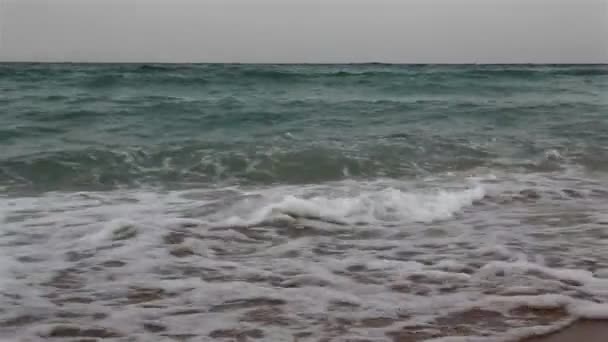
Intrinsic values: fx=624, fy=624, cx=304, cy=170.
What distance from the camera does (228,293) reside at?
2.65 m

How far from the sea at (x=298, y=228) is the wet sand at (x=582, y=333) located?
1.8 inches

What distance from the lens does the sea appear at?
239cm

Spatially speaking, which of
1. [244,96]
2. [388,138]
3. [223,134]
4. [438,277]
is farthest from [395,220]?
[244,96]

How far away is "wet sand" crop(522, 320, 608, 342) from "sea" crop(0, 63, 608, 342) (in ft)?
0.15

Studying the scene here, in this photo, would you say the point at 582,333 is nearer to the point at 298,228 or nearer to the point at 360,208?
the point at 298,228

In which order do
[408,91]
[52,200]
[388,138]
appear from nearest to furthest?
[52,200]
[388,138]
[408,91]

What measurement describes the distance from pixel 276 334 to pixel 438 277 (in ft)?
2.99

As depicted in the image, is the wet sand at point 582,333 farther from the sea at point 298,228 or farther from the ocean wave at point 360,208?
the ocean wave at point 360,208

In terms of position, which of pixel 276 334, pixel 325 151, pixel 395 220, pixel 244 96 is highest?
pixel 244 96

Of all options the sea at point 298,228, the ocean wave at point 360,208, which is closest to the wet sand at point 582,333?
the sea at point 298,228

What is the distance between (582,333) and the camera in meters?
2.21

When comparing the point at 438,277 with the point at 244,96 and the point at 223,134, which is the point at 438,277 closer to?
the point at 223,134

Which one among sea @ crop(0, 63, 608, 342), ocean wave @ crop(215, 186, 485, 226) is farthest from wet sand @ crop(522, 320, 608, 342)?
ocean wave @ crop(215, 186, 485, 226)

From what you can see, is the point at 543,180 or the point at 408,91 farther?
the point at 408,91
